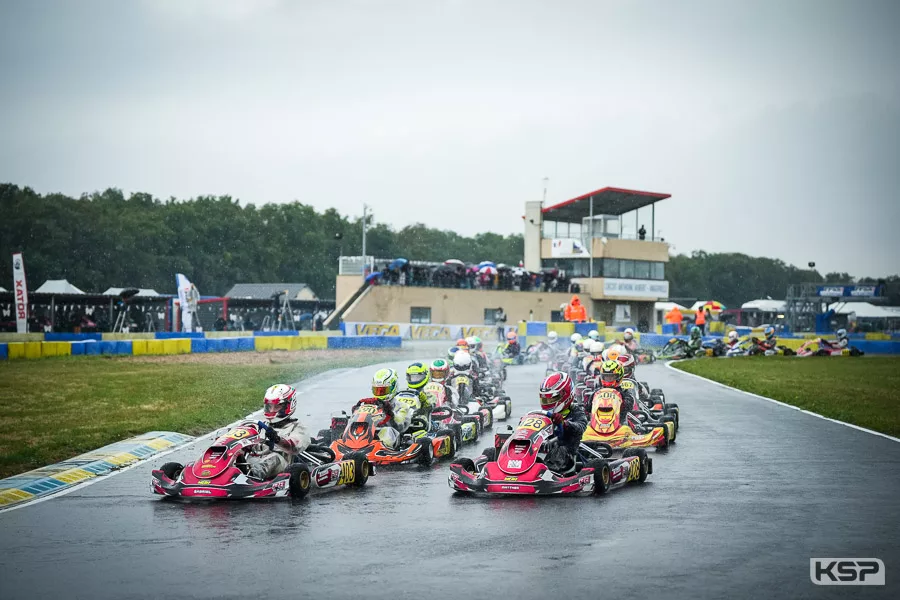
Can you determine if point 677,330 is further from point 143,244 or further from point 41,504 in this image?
point 143,244

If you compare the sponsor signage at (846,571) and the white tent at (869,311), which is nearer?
the sponsor signage at (846,571)

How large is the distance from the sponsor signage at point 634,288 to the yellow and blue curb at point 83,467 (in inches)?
2158

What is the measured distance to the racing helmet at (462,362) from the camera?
18609 millimetres

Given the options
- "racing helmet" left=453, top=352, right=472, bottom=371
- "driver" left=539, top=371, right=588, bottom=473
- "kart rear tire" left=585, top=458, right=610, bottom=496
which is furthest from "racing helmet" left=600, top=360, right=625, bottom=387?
"racing helmet" left=453, top=352, right=472, bottom=371

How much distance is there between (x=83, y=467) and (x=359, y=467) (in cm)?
381

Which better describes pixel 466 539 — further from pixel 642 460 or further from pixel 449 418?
pixel 449 418

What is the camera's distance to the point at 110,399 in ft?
67.5

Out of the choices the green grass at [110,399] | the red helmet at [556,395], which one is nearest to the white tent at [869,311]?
the green grass at [110,399]

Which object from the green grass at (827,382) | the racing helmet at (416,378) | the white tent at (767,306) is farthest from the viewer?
A: the white tent at (767,306)

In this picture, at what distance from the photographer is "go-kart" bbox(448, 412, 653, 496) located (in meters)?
10.3

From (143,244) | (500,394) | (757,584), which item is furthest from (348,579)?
(143,244)

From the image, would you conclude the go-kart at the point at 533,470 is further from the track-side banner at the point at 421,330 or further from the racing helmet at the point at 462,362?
the track-side banner at the point at 421,330

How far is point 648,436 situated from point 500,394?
594 cm

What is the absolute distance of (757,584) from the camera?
6.63m
